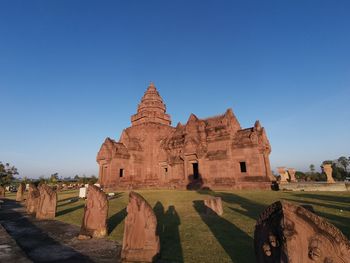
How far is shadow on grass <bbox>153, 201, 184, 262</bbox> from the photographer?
5.08 meters

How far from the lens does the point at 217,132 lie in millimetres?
24453

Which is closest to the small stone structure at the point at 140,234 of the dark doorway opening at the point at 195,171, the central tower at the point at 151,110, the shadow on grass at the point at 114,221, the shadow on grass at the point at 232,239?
the shadow on grass at the point at 232,239

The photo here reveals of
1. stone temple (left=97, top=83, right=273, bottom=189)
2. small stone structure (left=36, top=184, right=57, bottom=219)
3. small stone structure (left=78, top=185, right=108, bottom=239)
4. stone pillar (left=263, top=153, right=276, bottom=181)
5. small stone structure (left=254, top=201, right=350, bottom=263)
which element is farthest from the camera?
stone temple (left=97, top=83, right=273, bottom=189)

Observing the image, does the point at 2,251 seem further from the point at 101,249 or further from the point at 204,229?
the point at 204,229

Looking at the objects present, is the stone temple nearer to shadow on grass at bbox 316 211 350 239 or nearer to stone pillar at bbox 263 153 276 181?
stone pillar at bbox 263 153 276 181

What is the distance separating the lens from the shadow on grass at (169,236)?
5.08 metres

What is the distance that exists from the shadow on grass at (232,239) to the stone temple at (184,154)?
45.2ft

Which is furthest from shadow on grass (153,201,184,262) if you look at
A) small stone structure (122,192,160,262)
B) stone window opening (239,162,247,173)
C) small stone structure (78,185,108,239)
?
stone window opening (239,162,247,173)

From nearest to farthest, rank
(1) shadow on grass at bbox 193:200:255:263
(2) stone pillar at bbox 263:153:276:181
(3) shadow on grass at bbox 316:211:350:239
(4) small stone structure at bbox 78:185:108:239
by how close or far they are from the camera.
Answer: (1) shadow on grass at bbox 193:200:255:263 → (3) shadow on grass at bbox 316:211:350:239 → (4) small stone structure at bbox 78:185:108:239 → (2) stone pillar at bbox 263:153:276:181

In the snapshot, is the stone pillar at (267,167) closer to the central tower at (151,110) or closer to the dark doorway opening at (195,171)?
the dark doorway opening at (195,171)

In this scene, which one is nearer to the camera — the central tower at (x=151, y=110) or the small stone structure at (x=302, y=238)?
the small stone structure at (x=302, y=238)

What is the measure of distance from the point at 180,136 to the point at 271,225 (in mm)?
25600

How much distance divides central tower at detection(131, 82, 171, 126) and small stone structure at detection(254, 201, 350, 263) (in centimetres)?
3060

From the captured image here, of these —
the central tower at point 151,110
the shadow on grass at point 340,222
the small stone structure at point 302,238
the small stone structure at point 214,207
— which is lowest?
the shadow on grass at point 340,222
